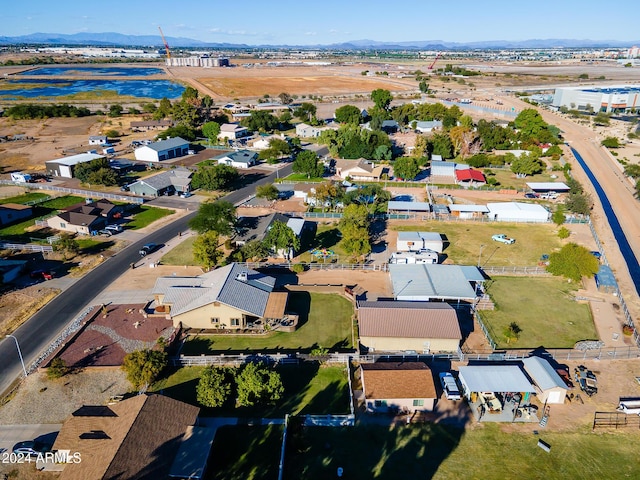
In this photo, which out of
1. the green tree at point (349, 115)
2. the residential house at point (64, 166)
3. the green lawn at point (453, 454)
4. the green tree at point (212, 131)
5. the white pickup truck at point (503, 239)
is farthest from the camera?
the green tree at point (349, 115)

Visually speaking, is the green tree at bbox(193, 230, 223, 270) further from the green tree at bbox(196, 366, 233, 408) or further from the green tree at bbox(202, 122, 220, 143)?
the green tree at bbox(202, 122, 220, 143)

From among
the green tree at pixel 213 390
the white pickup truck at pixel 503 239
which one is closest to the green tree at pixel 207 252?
the green tree at pixel 213 390

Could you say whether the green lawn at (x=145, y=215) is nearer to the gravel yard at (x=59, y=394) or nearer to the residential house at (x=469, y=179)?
the gravel yard at (x=59, y=394)

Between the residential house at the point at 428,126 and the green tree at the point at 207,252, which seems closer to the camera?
the green tree at the point at 207,252

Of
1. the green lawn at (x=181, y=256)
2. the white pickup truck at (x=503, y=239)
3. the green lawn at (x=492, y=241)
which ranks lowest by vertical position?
the green lawn at (x=492, y=241)

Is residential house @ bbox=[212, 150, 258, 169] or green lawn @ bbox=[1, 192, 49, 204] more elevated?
residential house @ bbox=[212, 150, 258, 169]

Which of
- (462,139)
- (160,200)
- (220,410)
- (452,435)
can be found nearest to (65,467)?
(220,410)

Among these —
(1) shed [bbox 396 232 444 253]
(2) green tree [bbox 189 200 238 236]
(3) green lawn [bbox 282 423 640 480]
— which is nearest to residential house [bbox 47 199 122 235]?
(2) green tree [bbox 189 200 238 236]

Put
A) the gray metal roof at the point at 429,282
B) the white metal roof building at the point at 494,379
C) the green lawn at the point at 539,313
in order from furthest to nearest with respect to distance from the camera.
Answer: the gray metal roof at the point at 429,282, the green lawn at the point at 539,313, the white metal roof building at the point at 494,379
